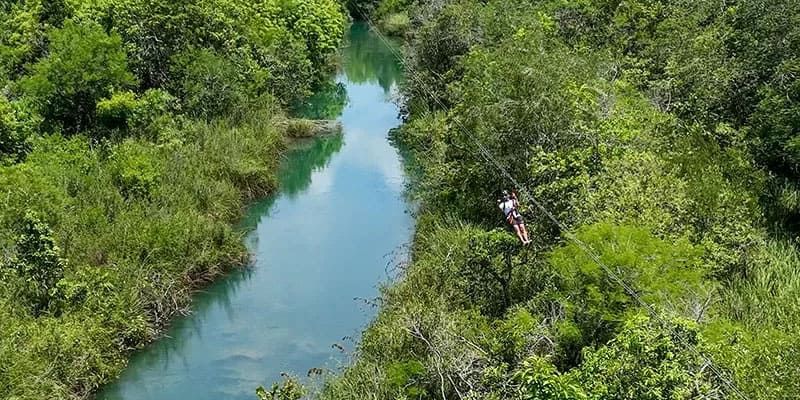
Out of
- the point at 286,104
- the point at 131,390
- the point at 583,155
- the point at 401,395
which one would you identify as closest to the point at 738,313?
the point at 583,155

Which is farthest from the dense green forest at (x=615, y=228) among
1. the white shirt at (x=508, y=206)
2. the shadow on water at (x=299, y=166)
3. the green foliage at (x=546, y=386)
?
the shadow on water at (x=299, y=166)

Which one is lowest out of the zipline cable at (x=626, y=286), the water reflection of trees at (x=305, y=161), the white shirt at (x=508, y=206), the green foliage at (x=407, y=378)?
the water reflection of trees at (x=305, y=161)

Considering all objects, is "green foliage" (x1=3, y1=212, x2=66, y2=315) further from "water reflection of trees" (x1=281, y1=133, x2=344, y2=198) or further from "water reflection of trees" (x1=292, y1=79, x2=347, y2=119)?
"water reflection of trees" (x1=292, y1=79, x2=347, y2=119)

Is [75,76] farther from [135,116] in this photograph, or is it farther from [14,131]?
[14,131]

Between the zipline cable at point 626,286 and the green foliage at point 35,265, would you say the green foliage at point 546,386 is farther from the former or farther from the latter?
the green foliage at point 35,265

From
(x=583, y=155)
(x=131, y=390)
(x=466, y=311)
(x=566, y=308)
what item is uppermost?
(x=583, y=155)

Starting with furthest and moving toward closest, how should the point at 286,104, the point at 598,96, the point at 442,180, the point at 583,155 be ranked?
the point at 286,104 → the point at 442,180 → the point at 598,96 → the point at 583,155

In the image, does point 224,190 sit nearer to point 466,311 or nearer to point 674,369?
point 466,311

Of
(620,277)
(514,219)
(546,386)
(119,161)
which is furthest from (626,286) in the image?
(119,161)
